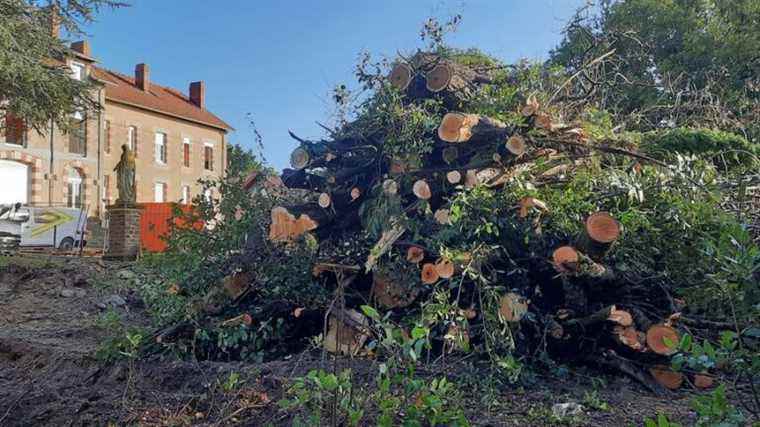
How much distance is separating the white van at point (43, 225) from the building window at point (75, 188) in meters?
9.02

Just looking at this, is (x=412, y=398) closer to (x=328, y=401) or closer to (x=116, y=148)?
(x=328, y=401)

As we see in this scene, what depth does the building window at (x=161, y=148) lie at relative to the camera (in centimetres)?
3344

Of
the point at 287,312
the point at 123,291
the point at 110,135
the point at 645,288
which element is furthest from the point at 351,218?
the point at 110,135

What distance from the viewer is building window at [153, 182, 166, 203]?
108ft

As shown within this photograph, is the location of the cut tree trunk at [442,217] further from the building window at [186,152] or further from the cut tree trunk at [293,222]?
the building window at [186,152]

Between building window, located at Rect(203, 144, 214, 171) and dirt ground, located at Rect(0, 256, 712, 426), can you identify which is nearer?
dirt ground, located at Rect(0, 256, 712, 426)

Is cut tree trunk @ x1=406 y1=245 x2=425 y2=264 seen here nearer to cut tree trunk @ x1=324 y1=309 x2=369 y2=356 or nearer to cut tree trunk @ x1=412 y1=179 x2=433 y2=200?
cut tree trunk @ x1=412 y1=179 x2=433 y2=200

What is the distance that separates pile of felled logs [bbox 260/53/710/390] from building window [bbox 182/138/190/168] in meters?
31.6

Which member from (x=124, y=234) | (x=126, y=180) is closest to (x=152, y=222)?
(x=124, y=234)

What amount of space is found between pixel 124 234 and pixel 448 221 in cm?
1195

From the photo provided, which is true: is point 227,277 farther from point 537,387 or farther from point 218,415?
point 537,387

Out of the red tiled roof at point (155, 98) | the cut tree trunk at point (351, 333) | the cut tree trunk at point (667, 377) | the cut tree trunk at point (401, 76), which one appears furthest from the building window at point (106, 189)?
the cut tree trunk at point (667, 377)

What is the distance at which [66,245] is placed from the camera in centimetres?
1872

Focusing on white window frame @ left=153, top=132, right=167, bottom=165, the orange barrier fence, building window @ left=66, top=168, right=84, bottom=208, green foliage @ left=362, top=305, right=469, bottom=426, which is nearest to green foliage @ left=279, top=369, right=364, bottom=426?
green foliage @ left=362, top=305, right=469, bottom=426
